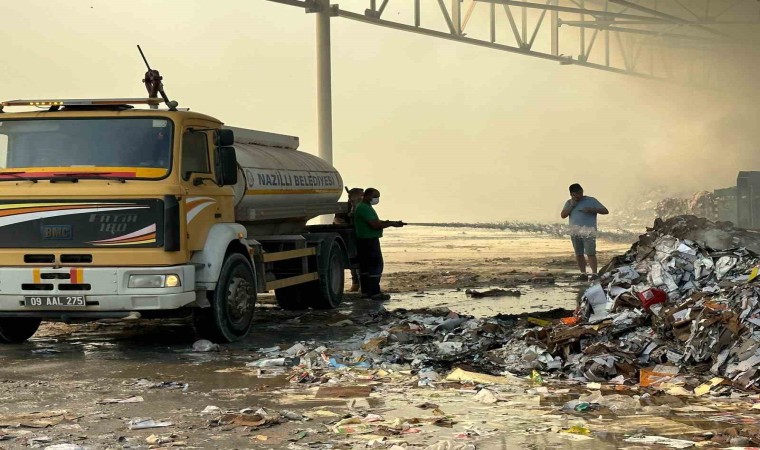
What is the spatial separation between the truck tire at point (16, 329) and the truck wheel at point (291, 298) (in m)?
4.06

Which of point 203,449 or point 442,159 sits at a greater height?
point 442,159

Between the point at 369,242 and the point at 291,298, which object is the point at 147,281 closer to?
the point at 291,298

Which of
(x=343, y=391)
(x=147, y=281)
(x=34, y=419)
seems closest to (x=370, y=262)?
(x=147, y=281)

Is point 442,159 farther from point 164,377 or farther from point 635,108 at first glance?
point 164,377

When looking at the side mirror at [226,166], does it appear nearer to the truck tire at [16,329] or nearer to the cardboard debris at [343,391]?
the truck tire at [16,329]

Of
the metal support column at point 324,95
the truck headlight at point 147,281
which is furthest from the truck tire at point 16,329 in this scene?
the metal support column at point 324,95

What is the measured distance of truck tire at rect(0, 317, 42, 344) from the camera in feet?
37.8

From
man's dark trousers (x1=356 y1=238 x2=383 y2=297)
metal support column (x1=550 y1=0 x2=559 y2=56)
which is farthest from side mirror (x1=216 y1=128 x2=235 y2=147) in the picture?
metal support column (x1=550 y1=0 x2=559 y2=56)

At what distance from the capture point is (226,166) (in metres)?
11.2

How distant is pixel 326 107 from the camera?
29.4 m

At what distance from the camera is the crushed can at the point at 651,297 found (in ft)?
35.1

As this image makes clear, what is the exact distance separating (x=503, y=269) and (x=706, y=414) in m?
14.2

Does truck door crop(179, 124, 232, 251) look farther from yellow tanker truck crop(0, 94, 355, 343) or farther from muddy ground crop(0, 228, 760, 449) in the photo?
muddy ground crop(0, 228, 760, 449)

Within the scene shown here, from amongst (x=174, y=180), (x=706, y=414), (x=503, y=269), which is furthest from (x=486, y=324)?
(x=503, y=269)
